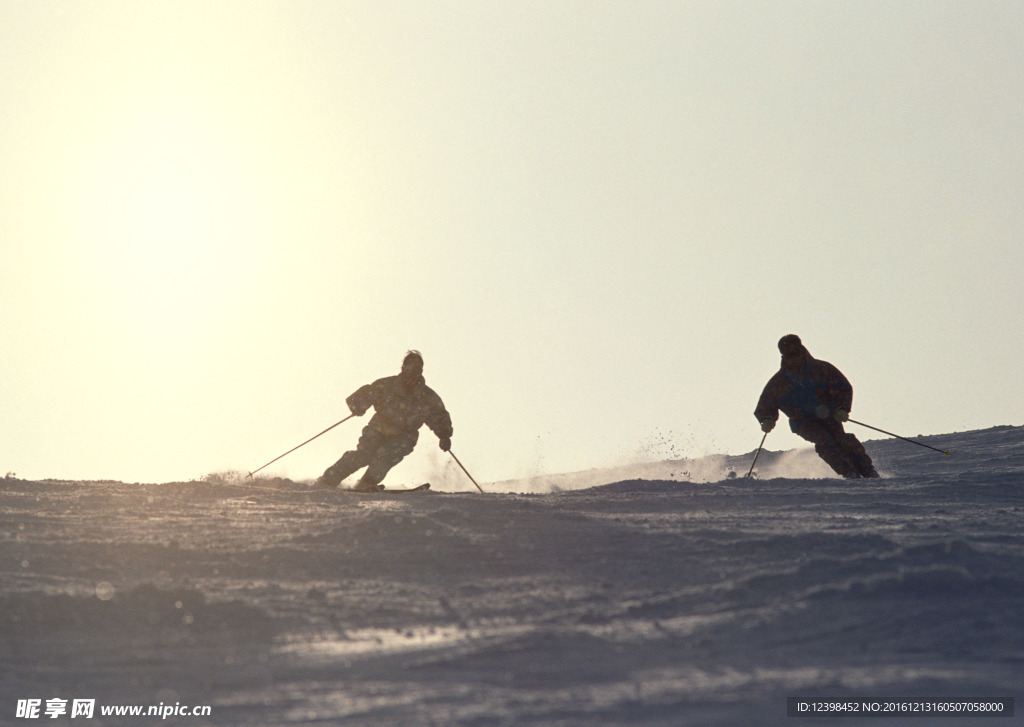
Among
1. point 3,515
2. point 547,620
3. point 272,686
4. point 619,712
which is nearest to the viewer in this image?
point 619,712

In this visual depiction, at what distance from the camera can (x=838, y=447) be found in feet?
48.4

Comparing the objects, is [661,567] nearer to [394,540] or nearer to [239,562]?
[394,540]

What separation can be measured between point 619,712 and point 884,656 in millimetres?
1479

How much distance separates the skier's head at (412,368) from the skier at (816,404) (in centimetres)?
409

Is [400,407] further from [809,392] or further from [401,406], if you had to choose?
[809,392]

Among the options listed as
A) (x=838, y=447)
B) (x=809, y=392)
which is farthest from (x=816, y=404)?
(x=838, y=447)

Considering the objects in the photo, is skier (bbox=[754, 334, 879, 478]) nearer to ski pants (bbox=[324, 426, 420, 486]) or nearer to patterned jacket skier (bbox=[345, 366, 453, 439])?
patterned jacket skier (bbox=[345, 366, 453, 439])

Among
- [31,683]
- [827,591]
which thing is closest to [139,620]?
[31,683]

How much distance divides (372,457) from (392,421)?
0.47 meters

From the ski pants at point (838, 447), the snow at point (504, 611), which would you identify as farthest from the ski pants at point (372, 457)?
the ski pants at point (838, 447)

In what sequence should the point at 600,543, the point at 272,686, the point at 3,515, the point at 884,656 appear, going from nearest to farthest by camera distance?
the point at 272,686 < the point at 884,656 < the point at 600,543 < the point at 3,515

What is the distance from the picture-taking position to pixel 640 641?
5945mm

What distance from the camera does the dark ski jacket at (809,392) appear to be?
48.7 feet

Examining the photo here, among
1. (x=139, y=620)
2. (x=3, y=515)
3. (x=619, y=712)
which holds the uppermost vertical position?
(x=3, y=515)
